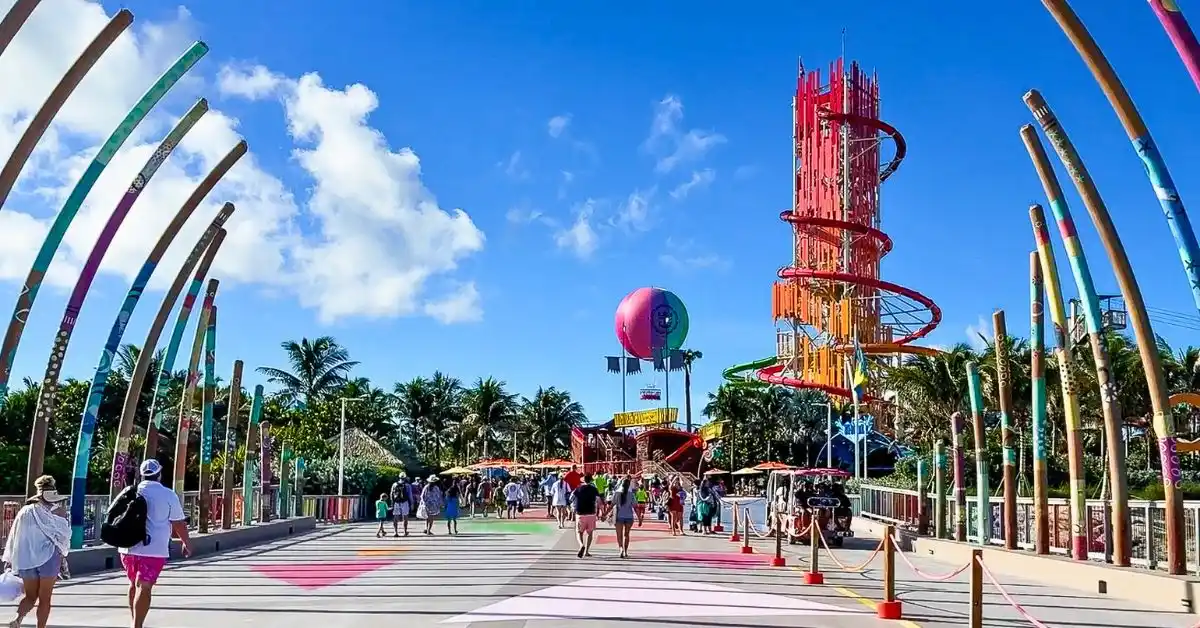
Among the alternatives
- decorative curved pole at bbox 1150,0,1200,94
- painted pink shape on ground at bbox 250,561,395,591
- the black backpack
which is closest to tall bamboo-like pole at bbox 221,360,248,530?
painted pink shape on ground at bbox 250,561,395,591

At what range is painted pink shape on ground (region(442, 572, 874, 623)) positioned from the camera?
1212 cm

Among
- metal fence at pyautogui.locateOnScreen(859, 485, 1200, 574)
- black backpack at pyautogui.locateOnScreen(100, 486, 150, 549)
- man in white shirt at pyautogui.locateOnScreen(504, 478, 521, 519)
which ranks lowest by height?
man in white shirt at pyautogui.locateOnScreen(504, 478, 521, 519)

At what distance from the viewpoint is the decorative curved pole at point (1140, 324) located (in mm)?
14172

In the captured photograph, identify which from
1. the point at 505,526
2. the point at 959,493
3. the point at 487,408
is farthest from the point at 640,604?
the point at 487,408

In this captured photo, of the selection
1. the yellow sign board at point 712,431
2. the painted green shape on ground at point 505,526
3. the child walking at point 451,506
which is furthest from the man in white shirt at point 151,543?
the yellow sign board at point 712,431

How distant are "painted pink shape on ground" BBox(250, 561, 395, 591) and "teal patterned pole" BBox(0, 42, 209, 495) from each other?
377cm

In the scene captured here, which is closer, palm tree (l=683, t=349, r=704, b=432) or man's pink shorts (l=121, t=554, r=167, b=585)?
man's pink shorts (l=121, t=554, r=167, b=585)

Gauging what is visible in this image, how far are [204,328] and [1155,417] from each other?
18.6 meters

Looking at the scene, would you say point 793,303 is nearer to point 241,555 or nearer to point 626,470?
point 626,470

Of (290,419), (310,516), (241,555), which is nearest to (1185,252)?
(241,555)

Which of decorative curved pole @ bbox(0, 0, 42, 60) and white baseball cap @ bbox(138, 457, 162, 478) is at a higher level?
decorative curved pole @ bbox(0, 0, 42, 60)

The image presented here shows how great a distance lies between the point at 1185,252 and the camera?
1333cm

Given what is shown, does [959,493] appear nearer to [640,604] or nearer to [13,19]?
[640,604]

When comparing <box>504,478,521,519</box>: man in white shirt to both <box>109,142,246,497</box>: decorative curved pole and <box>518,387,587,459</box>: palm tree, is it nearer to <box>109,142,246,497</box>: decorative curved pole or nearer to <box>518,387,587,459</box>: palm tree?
<box>109,142,246,497</box>: decorative curved pole
